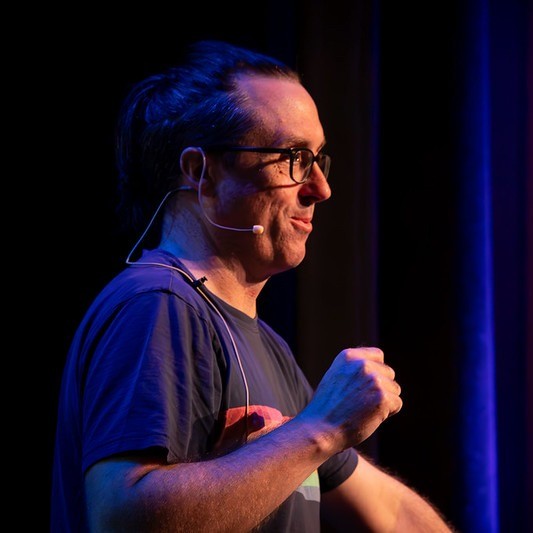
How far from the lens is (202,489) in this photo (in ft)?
2.99

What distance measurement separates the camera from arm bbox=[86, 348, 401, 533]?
883 mm

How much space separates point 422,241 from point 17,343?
1036mm

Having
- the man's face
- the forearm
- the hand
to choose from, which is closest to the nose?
the man's face

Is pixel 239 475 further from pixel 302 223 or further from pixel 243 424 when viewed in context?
pixel 302 223

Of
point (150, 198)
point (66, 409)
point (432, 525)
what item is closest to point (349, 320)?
point (432, 525)

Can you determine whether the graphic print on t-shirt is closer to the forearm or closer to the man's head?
the forearm

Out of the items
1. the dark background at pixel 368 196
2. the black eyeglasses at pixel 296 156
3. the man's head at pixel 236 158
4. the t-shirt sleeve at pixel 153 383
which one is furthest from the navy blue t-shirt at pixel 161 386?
the dark background at pixel 368 196

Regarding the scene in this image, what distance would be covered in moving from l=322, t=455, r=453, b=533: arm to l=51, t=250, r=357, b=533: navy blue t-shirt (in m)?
0.18

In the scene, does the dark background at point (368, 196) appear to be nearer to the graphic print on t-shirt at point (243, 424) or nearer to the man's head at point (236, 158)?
the man's head at point (236, 158)

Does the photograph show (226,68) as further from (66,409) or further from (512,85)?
(512,85)

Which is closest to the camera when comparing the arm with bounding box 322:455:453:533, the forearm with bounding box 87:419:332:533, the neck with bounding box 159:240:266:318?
the forearm with bounding box 87:419:332:533

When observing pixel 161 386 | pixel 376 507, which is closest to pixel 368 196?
pixel 376 507

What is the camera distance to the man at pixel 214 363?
920mm

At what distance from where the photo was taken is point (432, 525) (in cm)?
147
